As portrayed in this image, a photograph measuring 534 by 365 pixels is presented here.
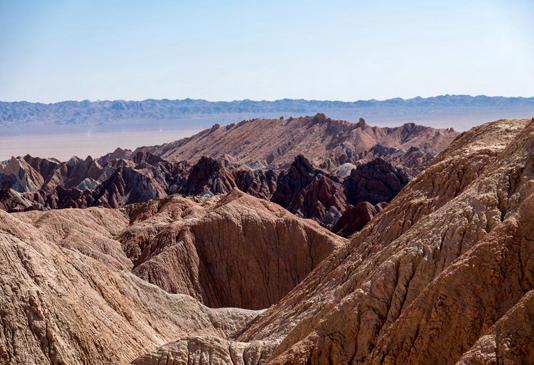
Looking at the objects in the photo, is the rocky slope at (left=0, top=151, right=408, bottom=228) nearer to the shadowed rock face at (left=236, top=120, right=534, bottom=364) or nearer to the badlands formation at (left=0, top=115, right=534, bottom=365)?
the badlands formation at (left=0, top=115, right=534, bottom=365)

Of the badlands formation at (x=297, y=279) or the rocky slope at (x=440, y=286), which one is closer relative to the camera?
the rocky slope at (x=440, y=286)

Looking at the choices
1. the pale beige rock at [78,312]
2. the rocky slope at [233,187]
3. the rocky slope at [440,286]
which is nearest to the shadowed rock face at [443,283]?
the rocky slope at [440,286]

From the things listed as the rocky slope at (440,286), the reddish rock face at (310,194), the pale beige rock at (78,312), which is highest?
the rocky slope at (440,286)

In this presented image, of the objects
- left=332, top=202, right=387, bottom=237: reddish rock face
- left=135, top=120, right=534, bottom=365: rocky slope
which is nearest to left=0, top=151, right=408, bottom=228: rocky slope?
left=332, top=202, right=387, bottom=237: reddish rock face

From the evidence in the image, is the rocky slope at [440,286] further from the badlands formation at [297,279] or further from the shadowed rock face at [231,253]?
the shadowed rock face at [231,253]

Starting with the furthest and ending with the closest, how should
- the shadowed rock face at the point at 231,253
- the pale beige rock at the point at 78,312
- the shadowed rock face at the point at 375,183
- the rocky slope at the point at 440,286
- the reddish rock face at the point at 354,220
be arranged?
the shadowed rock face at the point at 375,183, the reddish rock face at the point at 354,220, the shadowed rock face at the point at 231,253, the pale beige rock at the point at 78,312, the rocky slope at the point at 440,286
